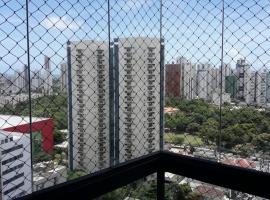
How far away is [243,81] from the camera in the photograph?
1.95 metres

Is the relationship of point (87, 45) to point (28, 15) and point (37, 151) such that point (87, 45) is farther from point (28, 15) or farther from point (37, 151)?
point (37, 151)

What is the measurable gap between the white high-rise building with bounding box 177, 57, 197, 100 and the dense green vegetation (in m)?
0.06

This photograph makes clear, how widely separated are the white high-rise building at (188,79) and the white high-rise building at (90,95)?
1.66ft

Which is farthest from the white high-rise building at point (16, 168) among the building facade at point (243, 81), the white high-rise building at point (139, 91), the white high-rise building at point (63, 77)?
the building facade at point (243, 81)

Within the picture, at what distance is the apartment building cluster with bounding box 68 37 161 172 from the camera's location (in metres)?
1.79

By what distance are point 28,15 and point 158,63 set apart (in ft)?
2.83

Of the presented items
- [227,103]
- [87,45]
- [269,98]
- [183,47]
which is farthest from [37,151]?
[269,98]

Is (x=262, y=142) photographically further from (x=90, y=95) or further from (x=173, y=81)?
(x=90, y=95)

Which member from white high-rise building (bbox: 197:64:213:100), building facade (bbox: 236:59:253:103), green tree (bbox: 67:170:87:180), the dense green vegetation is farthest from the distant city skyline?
green tree (bbox: 67:170:87:180)

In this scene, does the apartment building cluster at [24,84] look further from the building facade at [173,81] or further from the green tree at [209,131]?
the green tree at [209,131]

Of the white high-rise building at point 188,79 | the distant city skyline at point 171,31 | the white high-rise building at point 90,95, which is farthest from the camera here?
the white high-rise building at point 188,79

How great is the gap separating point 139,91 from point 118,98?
162 millimetres

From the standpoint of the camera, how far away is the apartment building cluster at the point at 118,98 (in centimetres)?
179

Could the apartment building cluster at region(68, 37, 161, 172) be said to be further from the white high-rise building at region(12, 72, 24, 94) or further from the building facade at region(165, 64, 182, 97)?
the white high-rise building at region(12, 72, 24, 94)
